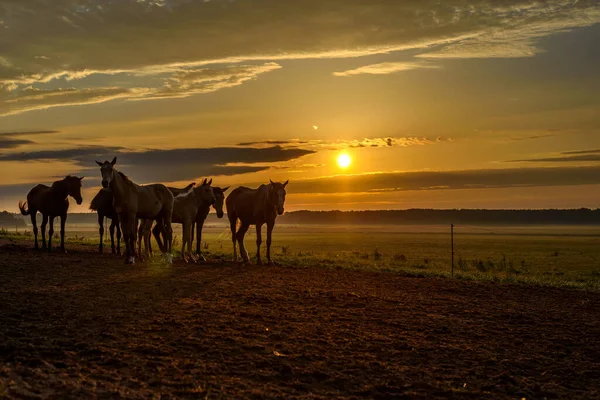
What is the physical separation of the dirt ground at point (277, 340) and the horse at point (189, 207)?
5285mm

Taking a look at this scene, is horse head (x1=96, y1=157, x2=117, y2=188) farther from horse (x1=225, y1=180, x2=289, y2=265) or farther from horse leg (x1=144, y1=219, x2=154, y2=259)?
horse (x1=225, y1=180, x2=289, y2=265)

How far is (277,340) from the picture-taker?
27.9 ft

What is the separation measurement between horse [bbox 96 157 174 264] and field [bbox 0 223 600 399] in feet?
8.81

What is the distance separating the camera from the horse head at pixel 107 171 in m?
16.0

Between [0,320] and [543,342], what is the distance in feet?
28.3

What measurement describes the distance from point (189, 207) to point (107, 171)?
451 centimetres

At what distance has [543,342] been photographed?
9492mm

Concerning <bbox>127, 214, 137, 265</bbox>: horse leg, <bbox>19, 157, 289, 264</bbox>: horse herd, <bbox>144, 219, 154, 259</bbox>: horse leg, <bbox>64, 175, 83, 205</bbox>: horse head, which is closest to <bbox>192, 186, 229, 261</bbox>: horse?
<bbox>19, 157, 289, 264</bbox>: horse herd

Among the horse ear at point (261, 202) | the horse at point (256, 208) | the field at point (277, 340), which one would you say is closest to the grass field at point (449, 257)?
the horse at point (256, 208)

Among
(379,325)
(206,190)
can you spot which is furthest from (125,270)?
(379,325)

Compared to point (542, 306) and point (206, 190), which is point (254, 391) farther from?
point (206, 190)

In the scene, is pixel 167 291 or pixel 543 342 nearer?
pixel 543 342

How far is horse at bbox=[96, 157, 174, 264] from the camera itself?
1656cm

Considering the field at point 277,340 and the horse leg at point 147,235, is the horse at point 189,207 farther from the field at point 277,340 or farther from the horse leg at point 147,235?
the field at point 277,340
